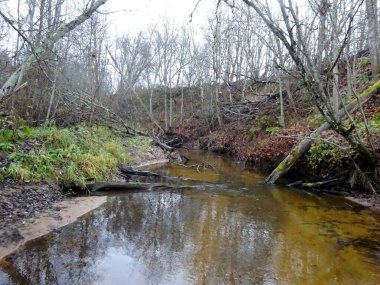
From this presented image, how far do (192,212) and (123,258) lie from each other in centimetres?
281

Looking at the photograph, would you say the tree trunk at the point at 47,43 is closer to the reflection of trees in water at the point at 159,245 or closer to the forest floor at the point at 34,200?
the forest floor at the point at 34,200

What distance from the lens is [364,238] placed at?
21.1 feet

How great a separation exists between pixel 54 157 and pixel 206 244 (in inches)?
202

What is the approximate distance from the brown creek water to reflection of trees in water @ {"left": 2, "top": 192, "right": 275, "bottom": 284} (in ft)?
0.05

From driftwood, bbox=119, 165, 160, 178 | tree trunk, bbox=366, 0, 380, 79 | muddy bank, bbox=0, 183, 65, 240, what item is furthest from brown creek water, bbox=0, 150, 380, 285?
tree trunk, bbox=366, 0, 380, 79

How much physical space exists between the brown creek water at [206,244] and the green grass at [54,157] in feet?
3.77

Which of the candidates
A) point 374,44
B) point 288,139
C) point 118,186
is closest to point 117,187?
point 118,186

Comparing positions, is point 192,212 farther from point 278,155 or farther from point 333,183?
point 278,155

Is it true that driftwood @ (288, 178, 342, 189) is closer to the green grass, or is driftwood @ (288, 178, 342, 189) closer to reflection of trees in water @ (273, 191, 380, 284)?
reflection of trees in water @ (273, 191, 380, 284)

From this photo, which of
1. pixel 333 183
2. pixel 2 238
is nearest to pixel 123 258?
pixel 2 238

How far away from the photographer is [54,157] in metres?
9.12

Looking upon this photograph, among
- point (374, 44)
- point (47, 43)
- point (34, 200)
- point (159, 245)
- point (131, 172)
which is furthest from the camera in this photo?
point (374, 44)

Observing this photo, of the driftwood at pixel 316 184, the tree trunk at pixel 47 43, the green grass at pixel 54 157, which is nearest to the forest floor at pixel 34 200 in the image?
the green grass at pixel 54 157

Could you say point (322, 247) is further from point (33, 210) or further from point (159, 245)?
point (33, 210)
